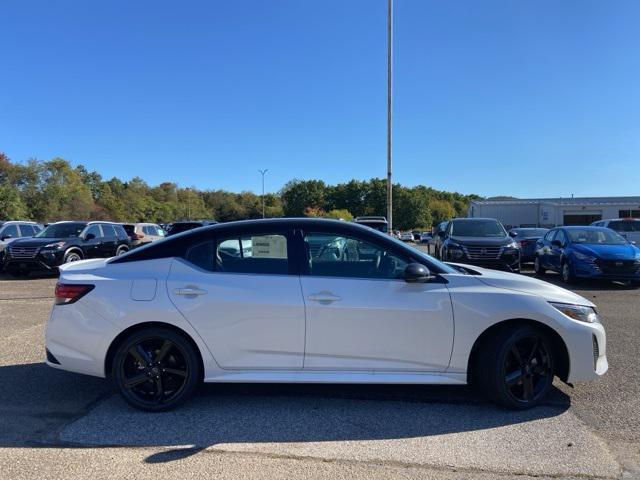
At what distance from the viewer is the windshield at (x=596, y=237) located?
41.0 feet

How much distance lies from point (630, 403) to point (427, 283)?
2129 millimetres

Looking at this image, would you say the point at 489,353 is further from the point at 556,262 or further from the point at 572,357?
the point at 556,262

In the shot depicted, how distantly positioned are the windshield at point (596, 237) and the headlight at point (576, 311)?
367 inches

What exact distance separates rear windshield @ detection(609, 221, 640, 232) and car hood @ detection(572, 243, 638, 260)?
585cm

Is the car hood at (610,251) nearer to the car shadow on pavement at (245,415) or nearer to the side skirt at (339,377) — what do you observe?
the car shadow on pavement at (245,415)

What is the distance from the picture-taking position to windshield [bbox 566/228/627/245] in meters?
12.5

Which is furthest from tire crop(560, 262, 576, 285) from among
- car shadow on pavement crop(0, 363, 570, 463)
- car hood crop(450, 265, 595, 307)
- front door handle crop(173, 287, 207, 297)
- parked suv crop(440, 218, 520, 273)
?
front door handle crop(173, 287, 207, 297)

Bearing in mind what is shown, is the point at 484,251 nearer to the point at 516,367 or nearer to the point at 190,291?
the point at 516,367

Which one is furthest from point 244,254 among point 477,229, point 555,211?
point 555,211

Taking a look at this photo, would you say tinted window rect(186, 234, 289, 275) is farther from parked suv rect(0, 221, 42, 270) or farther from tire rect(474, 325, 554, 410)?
parked suv rect(0, 221, 42, 270)

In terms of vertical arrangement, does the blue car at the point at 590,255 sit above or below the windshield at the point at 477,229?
below

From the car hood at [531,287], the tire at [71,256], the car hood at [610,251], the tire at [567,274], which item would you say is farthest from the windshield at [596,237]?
the tire at [71,256]

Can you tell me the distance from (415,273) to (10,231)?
16.8 m

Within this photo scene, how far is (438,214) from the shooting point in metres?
126
